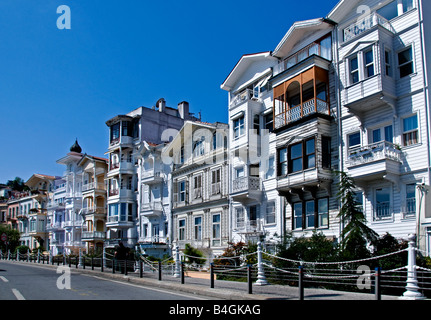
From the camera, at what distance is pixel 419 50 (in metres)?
19.0

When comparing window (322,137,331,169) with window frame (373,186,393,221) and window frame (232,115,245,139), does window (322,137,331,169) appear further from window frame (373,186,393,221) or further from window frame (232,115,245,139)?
window frame (232,115,245,139)

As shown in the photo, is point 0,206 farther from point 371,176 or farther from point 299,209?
point 371,176

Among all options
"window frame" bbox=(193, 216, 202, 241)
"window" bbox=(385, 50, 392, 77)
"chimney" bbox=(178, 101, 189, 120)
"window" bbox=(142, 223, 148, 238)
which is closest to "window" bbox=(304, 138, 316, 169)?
"window" bbox=(385, 50, 392, 77)

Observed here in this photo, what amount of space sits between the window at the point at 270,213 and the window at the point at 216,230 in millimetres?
5606

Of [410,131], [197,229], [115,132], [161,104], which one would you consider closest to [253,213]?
[197,229]

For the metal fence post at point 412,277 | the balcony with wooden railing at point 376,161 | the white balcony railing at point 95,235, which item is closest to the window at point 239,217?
the balcony with wooden railing at point 376,161

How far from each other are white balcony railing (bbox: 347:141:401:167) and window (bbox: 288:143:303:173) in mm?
3738

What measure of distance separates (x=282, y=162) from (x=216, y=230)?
30.9ft

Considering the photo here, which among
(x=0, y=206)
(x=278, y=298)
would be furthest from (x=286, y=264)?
(x=0, y=206)

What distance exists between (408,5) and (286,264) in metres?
13.0

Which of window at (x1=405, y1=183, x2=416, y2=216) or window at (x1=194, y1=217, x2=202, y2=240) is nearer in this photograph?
window at (x1=405, y1=183, x2=416, y2=216)

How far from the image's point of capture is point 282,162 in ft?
82.7

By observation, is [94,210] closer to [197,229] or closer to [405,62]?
[197,229]

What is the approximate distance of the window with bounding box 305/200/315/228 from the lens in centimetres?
2361
